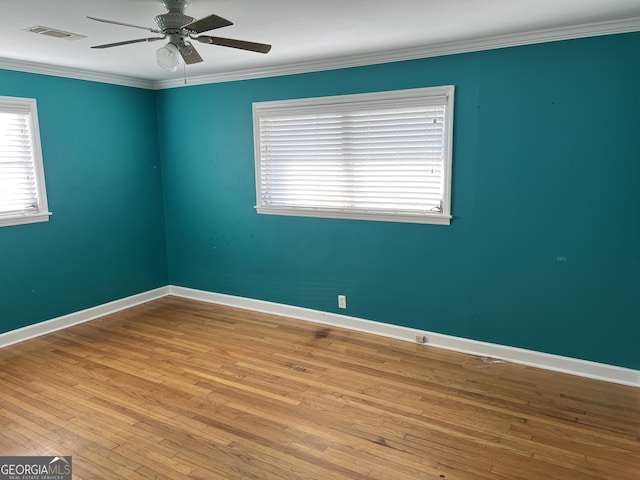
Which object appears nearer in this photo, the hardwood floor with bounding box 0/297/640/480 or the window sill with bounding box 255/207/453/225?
the hardwood floor with bounding box 0/297/640/480

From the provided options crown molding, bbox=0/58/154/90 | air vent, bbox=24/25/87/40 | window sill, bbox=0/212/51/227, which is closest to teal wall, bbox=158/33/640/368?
crown molding, bbox=0/58/154/90

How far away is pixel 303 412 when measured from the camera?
9.43 ft

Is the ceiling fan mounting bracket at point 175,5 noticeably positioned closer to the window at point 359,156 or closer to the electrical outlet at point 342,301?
the window at point 359,156

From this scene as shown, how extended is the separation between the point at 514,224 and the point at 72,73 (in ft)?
13.9

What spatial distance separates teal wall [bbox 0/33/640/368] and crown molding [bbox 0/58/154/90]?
0.06 metres

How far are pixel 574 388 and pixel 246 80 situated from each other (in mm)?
3911

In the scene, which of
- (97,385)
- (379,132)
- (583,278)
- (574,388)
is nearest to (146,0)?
(379,132)

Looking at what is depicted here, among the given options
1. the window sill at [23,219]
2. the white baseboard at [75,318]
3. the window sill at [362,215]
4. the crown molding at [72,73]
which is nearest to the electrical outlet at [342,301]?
the window sill at [362,215]

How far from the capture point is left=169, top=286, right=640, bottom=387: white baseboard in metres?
3.19

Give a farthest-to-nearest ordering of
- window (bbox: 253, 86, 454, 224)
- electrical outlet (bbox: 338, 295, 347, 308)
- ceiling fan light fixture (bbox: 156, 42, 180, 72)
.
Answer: electrical outlet (bbox: 338, 295, 347, 308) → window (bbox: 253, 86, 454, 224) → ceiling fan light fixture (bbox: 156, 42, 180, 72)

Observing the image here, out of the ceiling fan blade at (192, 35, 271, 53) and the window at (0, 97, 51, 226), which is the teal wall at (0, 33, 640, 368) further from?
the ceiling fan blade at (192, 35, 271, 53)

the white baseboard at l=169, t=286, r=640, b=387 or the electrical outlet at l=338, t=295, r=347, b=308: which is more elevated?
the electrical outlet at l=338, t=295, r=347, b=308

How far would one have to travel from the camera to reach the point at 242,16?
104 inches

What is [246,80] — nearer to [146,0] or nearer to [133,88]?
[133,88]
